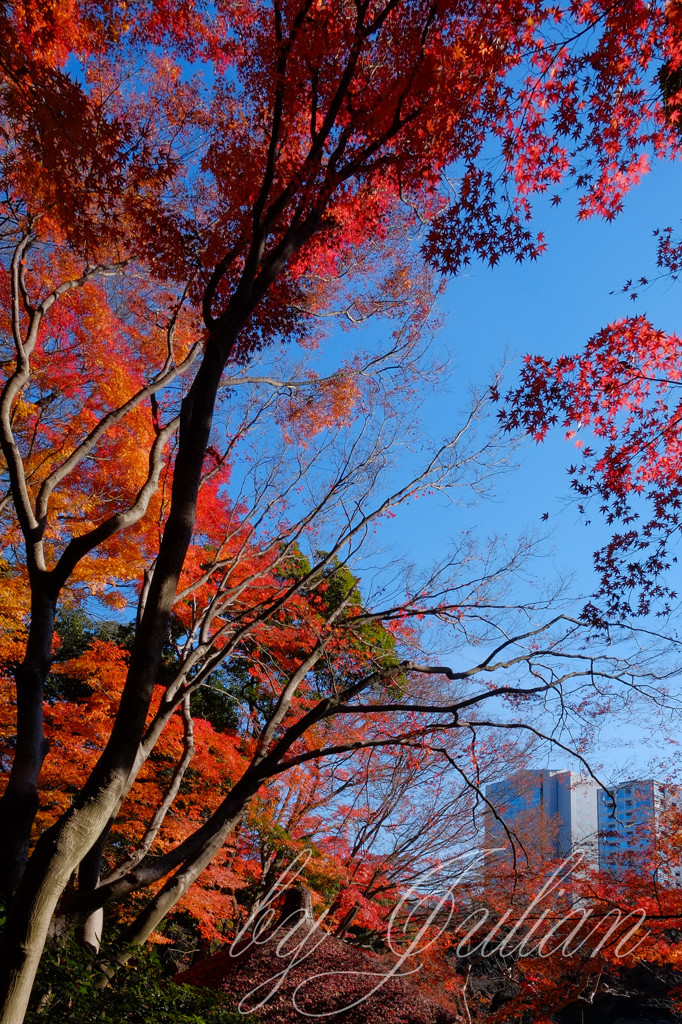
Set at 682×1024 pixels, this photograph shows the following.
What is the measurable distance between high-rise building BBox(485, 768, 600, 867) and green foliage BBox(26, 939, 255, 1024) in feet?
23.8

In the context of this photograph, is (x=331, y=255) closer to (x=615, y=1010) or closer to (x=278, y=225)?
(x=278, y=225)

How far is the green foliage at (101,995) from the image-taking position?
12.3 ft

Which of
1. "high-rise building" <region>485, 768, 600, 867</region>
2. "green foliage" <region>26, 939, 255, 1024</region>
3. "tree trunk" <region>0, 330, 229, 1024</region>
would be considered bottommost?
"green foliage" <region>26, 939, 255, 1024</region>

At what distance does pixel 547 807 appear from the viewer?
594 inches

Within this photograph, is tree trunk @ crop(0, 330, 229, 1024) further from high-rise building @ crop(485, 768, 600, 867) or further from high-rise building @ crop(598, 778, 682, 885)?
high-rise building @ crop(485, 768, 600, 867)

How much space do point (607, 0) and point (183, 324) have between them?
5115 mm

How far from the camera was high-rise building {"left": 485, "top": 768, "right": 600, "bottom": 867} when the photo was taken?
12.1 meters

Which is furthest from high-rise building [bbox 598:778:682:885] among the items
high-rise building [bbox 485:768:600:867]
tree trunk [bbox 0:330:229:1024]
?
tree trunk [bbox 0:330:229:1024]

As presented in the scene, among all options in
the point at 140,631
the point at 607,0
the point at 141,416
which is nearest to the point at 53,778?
the point at 141,416

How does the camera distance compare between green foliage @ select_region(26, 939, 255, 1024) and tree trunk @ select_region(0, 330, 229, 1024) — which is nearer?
tree trunk @ select_region(0, 330, 229, 1024)

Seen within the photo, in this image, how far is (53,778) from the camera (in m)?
9.23

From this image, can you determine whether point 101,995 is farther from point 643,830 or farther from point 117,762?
point 643,830

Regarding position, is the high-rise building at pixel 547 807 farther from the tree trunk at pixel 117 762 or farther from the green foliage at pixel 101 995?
the tree trunk at pixel 117 762

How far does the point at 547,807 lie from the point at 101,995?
43.3 ft
